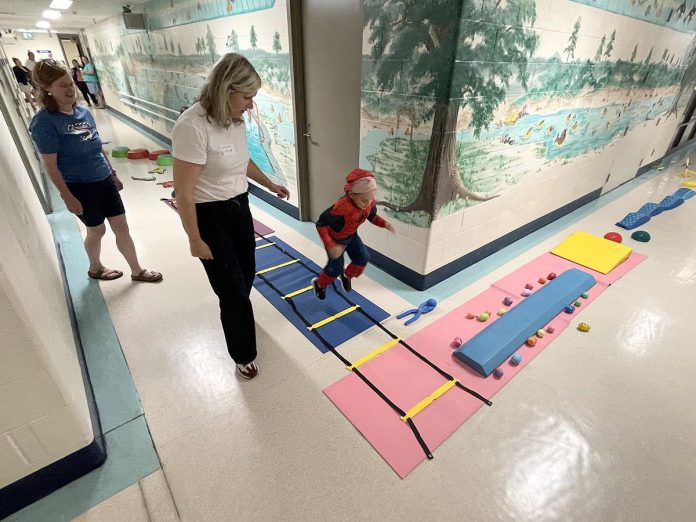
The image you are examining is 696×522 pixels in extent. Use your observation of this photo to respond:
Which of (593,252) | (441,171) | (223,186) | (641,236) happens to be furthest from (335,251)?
(641,236)

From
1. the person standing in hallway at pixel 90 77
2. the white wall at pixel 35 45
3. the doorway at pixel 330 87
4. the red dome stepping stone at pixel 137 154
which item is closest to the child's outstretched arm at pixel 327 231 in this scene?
A: the doorway at pixel 330 87

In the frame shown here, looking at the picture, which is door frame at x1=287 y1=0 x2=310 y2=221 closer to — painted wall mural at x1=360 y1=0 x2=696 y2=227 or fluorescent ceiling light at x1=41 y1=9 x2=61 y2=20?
painted wall mural at x1=360 y1=0 x2=696 y2=227

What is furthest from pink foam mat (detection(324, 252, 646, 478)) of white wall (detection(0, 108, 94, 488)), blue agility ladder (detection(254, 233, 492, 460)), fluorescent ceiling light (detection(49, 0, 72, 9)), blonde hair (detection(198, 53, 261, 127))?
fluorescent ceiling light (detection(49, 0, 72, 9))

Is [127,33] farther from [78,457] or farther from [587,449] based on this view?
[587,449]

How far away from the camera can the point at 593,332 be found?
7.87 feet

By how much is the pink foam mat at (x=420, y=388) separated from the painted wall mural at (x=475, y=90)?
2.70ft

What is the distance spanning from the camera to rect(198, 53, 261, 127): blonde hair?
4.34ft

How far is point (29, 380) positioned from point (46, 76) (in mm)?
1609

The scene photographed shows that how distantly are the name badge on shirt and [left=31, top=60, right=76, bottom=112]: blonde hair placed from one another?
1201mm

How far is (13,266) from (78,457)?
2.76ft

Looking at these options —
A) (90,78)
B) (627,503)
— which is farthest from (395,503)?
(90,78)

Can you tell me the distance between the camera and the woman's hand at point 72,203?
211cm

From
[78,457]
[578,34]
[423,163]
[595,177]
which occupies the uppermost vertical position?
[578,34]

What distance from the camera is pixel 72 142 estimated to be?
2059mm
